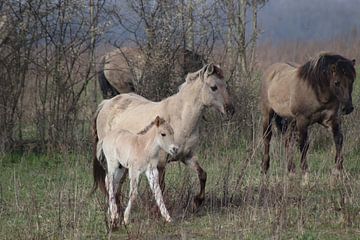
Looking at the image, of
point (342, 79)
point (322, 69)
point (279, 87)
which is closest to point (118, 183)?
point (342, 79)

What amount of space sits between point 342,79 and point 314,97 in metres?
0.68

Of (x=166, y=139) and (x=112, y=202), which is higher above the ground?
(x=166, y=139)

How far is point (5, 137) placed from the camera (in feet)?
46.0

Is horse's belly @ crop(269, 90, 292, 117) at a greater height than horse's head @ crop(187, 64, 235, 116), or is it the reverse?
horse's head @ crop(187, 64, 235, 116)

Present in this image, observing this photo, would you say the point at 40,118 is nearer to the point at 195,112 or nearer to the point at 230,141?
the point at 230,141

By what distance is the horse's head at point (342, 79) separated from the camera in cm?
1077

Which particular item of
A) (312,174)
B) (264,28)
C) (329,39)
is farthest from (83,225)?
(329,39)

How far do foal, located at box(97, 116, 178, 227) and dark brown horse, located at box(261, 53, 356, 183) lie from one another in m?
2.40

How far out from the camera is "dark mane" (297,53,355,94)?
10875 mm

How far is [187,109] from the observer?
9.17 m

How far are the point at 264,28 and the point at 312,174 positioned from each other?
677 centimetres

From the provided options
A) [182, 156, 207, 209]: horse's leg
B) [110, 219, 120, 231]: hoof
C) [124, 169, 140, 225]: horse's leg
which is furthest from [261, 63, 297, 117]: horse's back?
[110, 219, 120, 231]: hoof

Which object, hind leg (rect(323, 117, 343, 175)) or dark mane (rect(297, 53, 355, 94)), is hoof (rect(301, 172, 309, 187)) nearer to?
hind leg (rect(323, 117, 343, 175))

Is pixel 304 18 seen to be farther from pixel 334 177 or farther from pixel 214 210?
pixel 214 210
